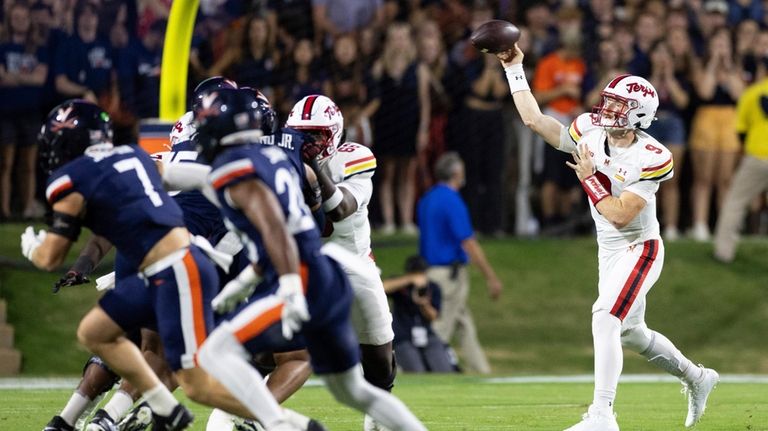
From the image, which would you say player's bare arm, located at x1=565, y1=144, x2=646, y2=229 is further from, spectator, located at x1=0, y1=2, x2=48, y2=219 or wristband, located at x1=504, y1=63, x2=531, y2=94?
spectator, located at x1=0, y1=2, x2=48, y2=219

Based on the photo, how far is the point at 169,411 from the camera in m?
6.16

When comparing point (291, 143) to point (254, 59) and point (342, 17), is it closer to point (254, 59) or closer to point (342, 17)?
point (254, 59)

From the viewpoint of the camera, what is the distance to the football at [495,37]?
7.97 metres

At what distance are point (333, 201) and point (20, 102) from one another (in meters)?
7.40

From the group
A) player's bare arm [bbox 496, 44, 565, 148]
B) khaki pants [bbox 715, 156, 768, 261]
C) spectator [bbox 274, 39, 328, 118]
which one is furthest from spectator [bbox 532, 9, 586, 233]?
player's bare arm [bbox 496, 44, 565, 148]

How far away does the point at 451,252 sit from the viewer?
13.9 meters

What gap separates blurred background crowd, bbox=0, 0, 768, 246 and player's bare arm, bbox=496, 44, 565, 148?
5.99 metres

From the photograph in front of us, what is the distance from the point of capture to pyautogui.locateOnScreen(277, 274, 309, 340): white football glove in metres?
5.37

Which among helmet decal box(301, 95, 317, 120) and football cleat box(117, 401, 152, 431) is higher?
helmet decal box(301, 95, 317, 120)

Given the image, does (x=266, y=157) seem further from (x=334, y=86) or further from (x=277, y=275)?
(x=334, y=86)

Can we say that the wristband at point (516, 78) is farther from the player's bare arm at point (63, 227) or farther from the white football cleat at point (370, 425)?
the player's bare arm at point (63, 227)

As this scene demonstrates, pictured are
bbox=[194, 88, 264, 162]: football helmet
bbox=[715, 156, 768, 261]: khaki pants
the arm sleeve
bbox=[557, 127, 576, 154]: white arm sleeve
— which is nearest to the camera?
bbox=[194, 88, 264, 162]: football helmet

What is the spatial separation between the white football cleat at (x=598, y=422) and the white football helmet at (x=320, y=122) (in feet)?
6.26

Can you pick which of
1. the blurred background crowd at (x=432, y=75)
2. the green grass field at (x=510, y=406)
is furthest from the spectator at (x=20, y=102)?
the green grass field at (x=510, y=406)
